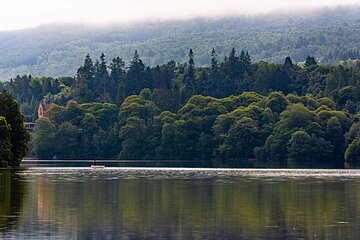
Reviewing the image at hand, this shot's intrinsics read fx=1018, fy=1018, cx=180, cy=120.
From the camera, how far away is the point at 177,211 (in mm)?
50625

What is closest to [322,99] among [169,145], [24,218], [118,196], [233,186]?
[169,145]

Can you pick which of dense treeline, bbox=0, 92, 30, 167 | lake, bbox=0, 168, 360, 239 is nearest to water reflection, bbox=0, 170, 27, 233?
lake, bbox=0, 168, 360, 239

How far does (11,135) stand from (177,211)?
2651 inches

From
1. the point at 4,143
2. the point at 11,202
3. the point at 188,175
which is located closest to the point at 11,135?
the point at 4,143

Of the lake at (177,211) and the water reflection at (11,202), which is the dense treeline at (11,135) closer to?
the water reflection at (11,202)

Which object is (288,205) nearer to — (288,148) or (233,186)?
(233,186)

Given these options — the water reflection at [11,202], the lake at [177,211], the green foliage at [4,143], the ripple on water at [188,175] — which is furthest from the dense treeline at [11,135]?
the lake at [177,211]

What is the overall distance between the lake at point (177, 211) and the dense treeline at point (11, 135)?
3632 centimetres

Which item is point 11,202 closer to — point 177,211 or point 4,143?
point 177,211

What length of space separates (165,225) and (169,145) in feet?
487

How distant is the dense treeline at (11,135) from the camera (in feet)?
365

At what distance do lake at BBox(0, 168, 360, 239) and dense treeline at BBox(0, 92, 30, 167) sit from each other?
119ft

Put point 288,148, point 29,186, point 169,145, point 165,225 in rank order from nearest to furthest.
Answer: point 165,225
point 29,186
point 288,148
point 169,145

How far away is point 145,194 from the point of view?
64000 mm
